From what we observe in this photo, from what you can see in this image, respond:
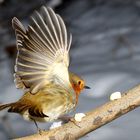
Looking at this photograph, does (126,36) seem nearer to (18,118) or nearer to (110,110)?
(18,118)

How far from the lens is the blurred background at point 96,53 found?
4238 mm

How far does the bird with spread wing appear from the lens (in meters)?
2.04

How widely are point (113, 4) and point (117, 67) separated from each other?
1542mm

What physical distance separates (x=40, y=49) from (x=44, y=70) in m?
0.08

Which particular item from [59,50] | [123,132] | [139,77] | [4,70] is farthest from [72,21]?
[59,50]

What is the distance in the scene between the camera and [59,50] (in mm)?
2131

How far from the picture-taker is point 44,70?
210 centimetres

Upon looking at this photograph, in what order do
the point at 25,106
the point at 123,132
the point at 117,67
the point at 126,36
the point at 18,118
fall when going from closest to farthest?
the point at 25,106
the point at 123,132
the point at 18,118
the point at 117,67
the point at 126,36

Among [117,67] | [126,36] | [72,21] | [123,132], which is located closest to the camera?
[123,132]

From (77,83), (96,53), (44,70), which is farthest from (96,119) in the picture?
(96,53)

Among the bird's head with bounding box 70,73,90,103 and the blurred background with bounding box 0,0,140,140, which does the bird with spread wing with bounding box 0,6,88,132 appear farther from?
the blurred background with bounding box 0,0,140,140

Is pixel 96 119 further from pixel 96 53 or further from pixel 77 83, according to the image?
pixel 96 53

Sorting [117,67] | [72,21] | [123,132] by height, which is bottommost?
[123,132]

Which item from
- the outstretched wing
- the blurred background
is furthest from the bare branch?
the blurred background
